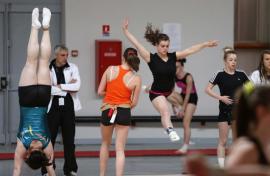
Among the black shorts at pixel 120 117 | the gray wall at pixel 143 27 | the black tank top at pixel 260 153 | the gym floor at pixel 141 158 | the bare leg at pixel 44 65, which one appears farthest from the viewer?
the gray wall at pixel 143 27

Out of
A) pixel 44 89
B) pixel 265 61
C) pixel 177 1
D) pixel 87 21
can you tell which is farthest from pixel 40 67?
pixel 177 1

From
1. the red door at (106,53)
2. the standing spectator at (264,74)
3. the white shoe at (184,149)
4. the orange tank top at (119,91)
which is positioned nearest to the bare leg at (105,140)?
the orange tank top at (119,91)

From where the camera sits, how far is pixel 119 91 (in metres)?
10.1

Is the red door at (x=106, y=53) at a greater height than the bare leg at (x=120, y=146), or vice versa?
the red door at (x=106, y=53)

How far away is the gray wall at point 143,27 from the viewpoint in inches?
567

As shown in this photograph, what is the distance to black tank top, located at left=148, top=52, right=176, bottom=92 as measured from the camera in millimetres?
10539

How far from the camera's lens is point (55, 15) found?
48.3ft

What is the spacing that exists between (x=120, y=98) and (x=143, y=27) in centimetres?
467

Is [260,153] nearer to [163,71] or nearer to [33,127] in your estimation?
[33,127]

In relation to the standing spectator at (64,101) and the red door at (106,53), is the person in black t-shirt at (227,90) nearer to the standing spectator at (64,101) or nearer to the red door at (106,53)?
the standing spectator at (64,101)

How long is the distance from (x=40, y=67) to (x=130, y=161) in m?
3.67

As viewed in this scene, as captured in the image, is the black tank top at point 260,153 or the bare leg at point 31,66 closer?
the black tank top at point 260,153

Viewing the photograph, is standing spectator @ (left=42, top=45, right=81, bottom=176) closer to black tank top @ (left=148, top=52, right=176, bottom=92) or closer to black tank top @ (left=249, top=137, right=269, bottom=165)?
black tank top @ (left=148, top=52, right=176, bottom=92)

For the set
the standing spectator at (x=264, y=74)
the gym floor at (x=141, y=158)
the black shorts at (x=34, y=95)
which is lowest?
the gym floor at (x=141, y=158)
